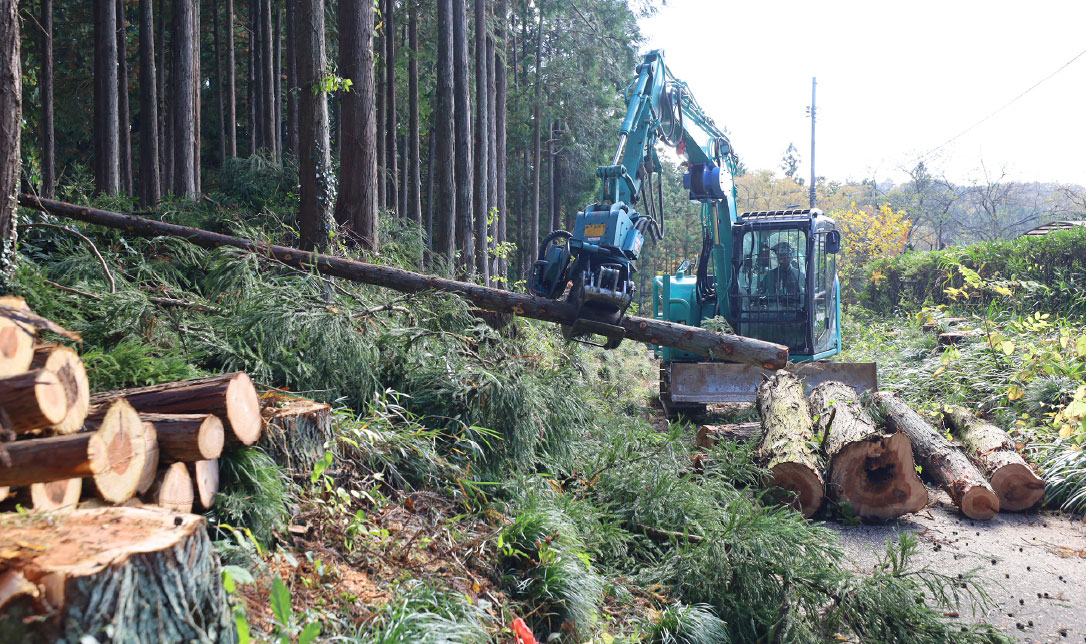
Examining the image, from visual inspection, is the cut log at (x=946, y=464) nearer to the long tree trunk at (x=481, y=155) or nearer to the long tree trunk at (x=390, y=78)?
the long tree trunk at (x=481, y=155)

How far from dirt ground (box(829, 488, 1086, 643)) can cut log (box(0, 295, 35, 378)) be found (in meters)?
4.96

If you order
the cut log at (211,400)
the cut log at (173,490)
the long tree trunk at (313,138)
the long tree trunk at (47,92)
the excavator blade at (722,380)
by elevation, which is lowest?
the excavator blade at (722,380)

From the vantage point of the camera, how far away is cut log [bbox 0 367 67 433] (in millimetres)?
2662

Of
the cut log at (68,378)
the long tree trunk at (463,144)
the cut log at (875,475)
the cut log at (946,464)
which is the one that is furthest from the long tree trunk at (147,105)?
the cut log at (946,464)

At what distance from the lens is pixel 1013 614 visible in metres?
4.75

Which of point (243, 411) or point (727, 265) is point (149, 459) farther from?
point (727, 265)

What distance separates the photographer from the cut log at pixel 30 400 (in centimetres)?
266

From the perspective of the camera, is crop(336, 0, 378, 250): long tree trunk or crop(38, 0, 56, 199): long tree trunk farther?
crop(38, 0, 56, 199): long tree trunk

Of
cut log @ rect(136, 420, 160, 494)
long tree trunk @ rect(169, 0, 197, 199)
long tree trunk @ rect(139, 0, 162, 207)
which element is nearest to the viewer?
cut log @ rect(136, 420, 160, 494)

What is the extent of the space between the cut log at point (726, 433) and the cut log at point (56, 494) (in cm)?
566

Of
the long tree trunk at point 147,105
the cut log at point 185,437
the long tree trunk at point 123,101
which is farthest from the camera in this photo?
the long tree trunk at point 123,101

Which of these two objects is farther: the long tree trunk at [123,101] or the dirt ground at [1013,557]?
the long tree trunk at [123,101]

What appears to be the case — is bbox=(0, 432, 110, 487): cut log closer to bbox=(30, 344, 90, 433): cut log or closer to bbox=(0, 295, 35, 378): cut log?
bbox=(30, 344, 90, 433): cut log

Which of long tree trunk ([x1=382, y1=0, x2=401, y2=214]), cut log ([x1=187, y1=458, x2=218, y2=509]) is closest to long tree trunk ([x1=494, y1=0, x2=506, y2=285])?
long tree trunk ([x1=382, y1=0, x2=401, y2=214])
